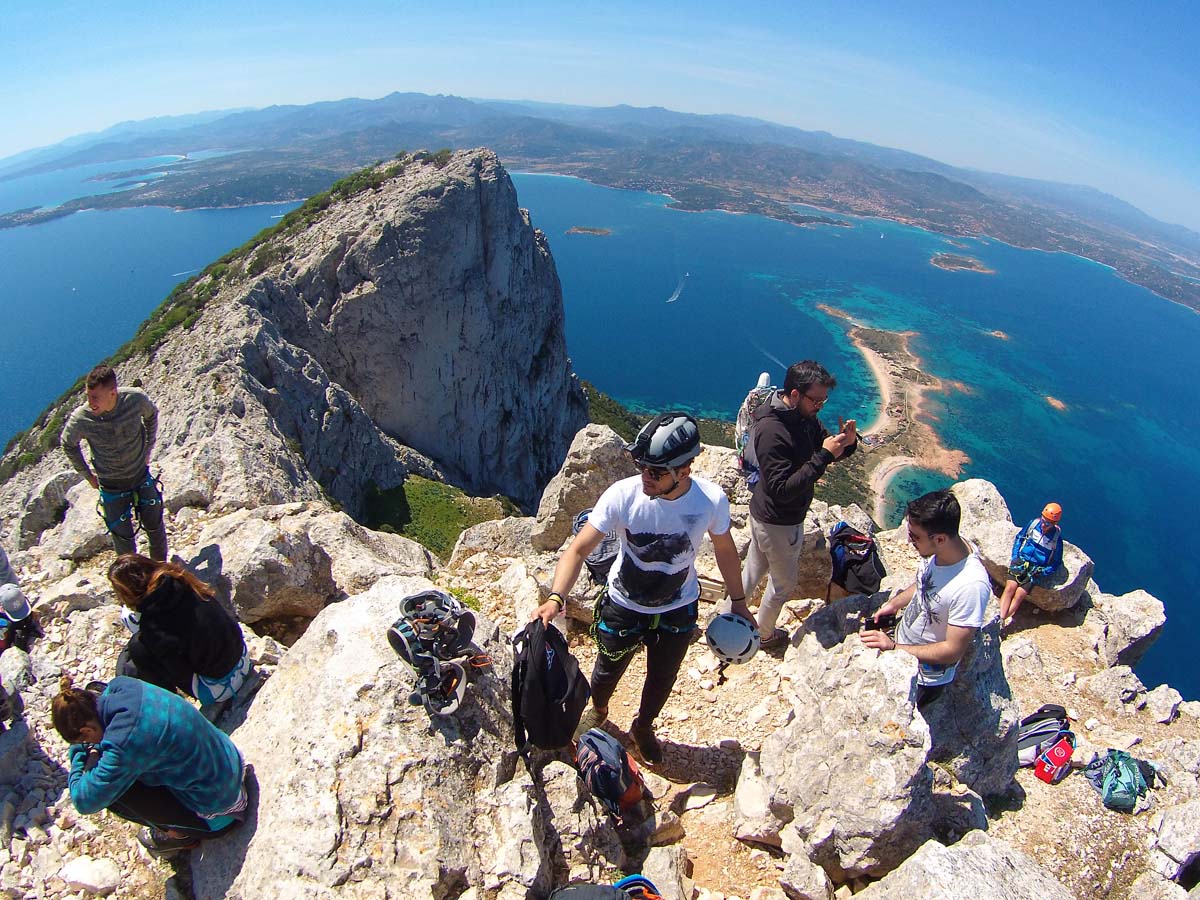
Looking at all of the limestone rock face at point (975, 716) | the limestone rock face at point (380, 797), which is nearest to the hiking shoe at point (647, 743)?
the limestone rock face at point (380, 797)

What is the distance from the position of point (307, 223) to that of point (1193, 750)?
39.5 m

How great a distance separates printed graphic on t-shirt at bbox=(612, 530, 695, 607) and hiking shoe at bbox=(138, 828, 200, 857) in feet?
10.6

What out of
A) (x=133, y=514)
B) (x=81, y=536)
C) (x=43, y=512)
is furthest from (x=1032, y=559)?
(x=43, y=512)

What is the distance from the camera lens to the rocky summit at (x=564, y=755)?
365 centimetres

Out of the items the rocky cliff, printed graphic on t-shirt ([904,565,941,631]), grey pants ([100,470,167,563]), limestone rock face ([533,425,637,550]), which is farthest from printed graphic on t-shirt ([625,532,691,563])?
the rocky cliff

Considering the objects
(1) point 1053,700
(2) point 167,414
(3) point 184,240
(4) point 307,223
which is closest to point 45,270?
(3) point 184,240

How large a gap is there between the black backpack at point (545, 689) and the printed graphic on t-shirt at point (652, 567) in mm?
640

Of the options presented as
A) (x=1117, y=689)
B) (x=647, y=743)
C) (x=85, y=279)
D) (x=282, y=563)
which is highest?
(x=282, y=563)

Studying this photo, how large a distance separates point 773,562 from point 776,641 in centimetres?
128

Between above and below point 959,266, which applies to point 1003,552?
below

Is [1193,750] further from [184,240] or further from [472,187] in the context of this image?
[184,240]

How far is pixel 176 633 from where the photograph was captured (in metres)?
4.16

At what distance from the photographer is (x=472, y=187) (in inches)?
1324

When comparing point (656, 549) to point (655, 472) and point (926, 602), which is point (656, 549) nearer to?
point (655, 472)
